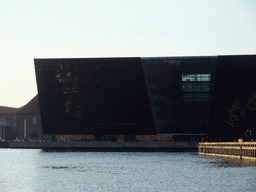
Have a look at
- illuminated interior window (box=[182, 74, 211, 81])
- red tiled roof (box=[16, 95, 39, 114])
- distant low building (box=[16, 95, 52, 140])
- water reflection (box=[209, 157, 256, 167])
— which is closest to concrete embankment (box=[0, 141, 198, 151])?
illuminated interior window (box=[182, 74, 211, 81])

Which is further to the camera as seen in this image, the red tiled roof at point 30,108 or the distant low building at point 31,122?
the red tiled roof at point 30,108

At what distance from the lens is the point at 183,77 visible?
10906 centimetres

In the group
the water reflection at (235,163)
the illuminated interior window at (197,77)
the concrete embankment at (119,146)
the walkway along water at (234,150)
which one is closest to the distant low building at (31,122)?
the concrete embankment at (119,146)

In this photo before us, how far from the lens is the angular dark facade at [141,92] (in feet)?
354

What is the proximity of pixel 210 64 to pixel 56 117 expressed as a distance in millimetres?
34758

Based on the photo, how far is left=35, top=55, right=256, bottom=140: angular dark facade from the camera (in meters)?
108

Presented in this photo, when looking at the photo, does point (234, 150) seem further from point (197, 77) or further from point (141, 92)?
point (141, 92)

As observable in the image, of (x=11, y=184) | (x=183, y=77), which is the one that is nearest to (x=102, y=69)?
(x=183, y=77)

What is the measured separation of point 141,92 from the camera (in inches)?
4323

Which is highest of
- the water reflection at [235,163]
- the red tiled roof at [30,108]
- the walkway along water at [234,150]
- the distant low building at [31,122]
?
the red tiled roof at [30,108]

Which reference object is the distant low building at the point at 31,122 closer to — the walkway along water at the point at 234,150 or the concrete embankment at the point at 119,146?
the concrete embankment at the point at 119,146

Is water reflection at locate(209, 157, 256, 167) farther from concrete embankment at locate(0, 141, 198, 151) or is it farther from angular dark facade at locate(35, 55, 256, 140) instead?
concrete embankment at locate(0, 141, 198, 151)

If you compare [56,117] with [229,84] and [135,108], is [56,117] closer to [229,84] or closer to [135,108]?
[135,108]

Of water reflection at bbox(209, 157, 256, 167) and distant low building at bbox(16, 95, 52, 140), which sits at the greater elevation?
distant low building at bbox(16, 95, 52, 140)
